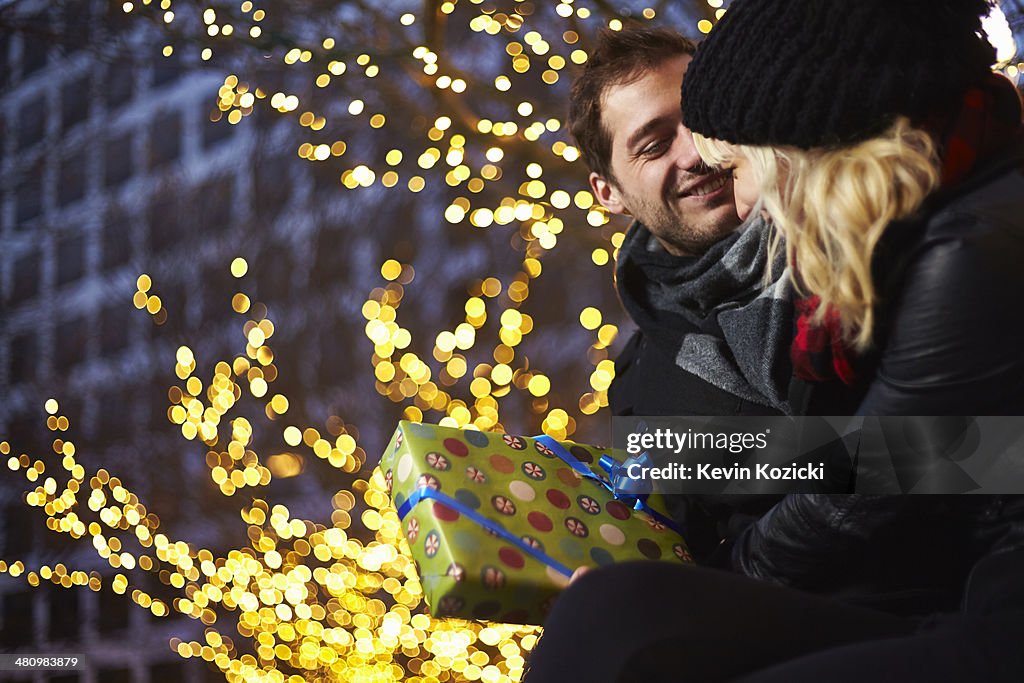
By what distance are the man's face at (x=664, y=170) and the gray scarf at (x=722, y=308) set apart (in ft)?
0.12

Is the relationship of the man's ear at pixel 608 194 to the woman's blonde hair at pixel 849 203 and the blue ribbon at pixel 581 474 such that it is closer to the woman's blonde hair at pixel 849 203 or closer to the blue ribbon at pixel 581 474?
the blue ribbon at pixel 581 474

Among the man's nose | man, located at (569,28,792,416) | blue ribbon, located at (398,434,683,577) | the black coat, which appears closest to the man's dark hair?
man, located at (569,28,792,416)

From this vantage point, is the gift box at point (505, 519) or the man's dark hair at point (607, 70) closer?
the gift box at point (505, 519)

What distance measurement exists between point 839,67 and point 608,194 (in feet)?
2.25

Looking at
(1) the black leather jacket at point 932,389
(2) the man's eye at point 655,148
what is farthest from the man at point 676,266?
(1) the black leather jacket at point 932,389

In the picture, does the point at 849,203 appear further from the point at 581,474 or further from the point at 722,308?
the point at 581,474

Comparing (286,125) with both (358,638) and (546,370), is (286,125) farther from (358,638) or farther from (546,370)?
(358,638)

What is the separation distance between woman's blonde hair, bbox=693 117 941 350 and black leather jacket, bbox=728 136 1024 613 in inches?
1.0

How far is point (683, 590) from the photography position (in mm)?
732

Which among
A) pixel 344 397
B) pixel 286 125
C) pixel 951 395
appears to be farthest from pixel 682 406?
pixel 286 125

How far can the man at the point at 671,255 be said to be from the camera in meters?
0.96

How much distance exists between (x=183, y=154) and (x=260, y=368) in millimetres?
1354

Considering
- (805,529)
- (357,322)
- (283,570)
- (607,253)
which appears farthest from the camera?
(357,322)

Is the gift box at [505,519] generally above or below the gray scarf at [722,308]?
below
